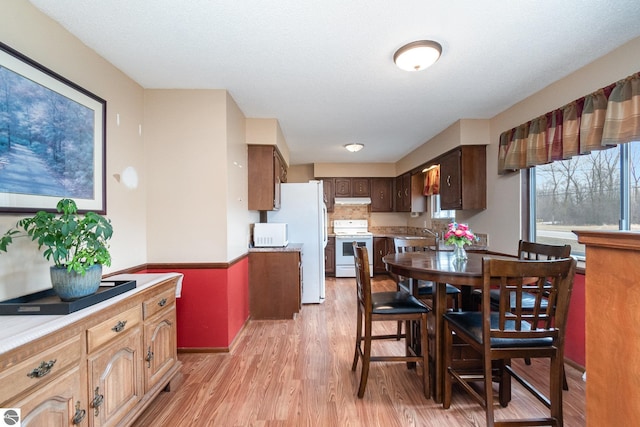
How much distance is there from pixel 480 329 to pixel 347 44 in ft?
6.30

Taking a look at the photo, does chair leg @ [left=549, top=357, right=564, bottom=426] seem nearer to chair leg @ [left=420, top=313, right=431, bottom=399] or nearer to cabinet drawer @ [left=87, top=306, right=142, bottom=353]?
chair leg @ [left=420, top=313, right=431, bottom=399]

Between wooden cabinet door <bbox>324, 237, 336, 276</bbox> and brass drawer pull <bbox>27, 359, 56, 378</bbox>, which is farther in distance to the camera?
wooden cabinet door <bbox>324, 237, 336, 276</bbox>

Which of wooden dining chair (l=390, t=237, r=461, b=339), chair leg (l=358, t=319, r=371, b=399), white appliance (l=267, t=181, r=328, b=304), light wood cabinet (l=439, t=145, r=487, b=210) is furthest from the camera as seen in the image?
white appliance (l=267, t=181, r=328, b=304)

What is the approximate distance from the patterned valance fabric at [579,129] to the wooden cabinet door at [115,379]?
3.22 m

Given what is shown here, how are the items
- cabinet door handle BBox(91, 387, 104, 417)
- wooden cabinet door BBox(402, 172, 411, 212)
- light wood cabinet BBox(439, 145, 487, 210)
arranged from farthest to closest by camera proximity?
wooden cabinet door BBox(402, 172, 411, 212) → light wood cabinet BBox(439, 145, 487, 210) → cabinet door handle BBox(91, 387, 104, 417)

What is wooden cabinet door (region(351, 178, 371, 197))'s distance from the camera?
579cm

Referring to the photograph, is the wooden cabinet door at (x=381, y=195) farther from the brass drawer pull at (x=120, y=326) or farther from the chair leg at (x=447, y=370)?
the brass drawer pull at (x=120, y=326)

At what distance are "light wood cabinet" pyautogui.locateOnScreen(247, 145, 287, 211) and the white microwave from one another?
233 millimetres

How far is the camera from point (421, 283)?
2.42 metres

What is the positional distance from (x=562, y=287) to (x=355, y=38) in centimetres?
183

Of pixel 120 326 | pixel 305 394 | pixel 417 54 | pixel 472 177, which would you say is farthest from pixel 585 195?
pixel 120 326

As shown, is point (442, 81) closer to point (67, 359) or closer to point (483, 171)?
point (483, 171)

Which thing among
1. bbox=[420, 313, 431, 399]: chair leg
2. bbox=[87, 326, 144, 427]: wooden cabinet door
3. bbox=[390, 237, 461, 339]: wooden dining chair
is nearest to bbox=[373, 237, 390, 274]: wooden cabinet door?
bbox=[390, 237, 461, 339]: wooden dining chair

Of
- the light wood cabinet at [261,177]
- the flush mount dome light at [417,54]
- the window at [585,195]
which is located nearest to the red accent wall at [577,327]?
the window at [585,195]
